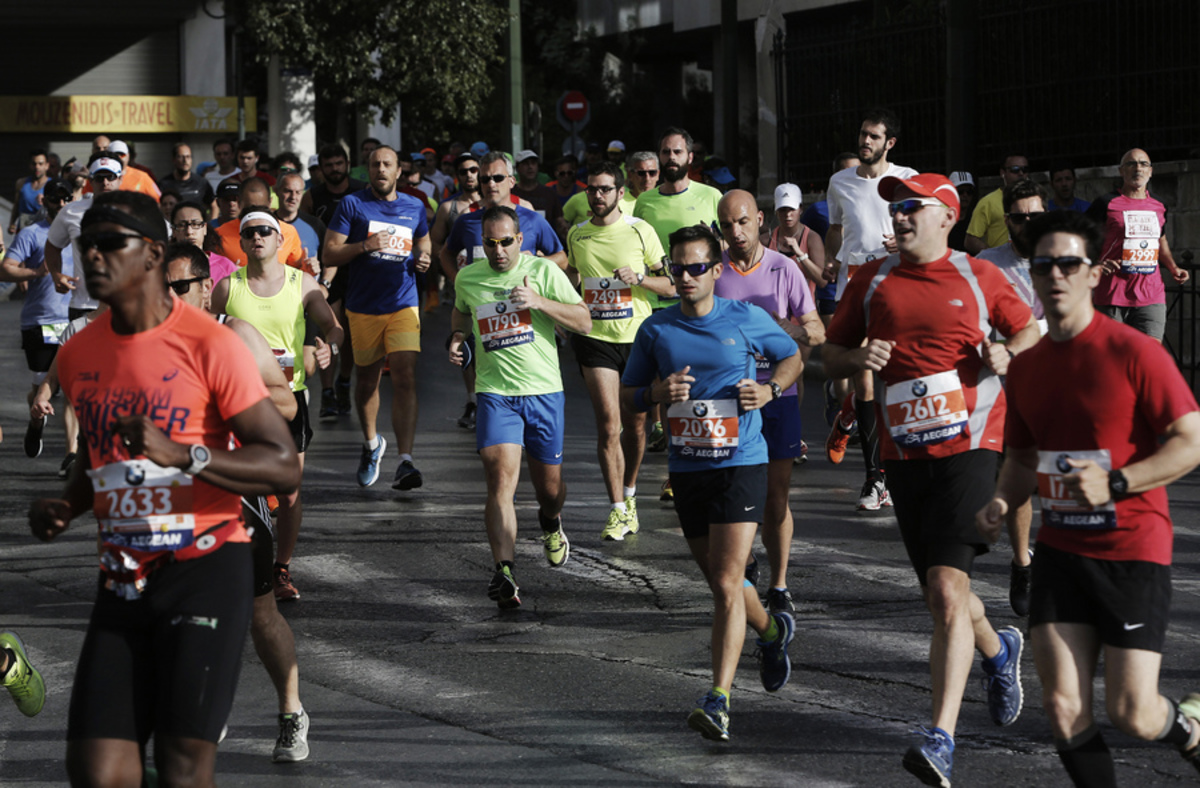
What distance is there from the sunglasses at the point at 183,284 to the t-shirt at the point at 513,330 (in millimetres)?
2185

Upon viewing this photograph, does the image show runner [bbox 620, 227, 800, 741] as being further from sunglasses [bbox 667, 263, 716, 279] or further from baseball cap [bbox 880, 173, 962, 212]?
baseball cap [bbox 880, 173, 962, 212]

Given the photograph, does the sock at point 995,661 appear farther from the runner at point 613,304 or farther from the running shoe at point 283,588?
the runner at point 613,304

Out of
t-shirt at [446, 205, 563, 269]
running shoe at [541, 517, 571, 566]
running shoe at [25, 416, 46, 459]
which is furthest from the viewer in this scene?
running shoe at [25, 416, 46, 459]

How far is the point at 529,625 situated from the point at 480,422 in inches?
45.4

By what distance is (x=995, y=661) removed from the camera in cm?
591

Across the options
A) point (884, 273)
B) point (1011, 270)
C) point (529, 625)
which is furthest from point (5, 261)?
point (884, 273)

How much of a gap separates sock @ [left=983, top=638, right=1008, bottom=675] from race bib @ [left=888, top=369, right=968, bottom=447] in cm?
77

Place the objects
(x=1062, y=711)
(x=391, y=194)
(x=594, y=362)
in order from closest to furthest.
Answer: (x=1062, y=711) < (x=594, y=362) < (x=391, y=194)

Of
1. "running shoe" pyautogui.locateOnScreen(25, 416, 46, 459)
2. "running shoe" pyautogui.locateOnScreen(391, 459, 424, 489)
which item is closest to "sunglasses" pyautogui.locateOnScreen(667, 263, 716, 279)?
"running shoe" pyautogui.locateOnScreen(391, 459, 424, 489)

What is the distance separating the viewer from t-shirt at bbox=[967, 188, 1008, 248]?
13383 millimetres

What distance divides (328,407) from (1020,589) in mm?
8299

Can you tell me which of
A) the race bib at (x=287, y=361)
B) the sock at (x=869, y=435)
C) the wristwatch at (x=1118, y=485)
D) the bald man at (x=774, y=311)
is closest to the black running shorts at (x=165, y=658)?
the wristwatch at (x=1118, y=485)

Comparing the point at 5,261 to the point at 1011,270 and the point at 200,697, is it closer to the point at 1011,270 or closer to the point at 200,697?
the point at 1011,270

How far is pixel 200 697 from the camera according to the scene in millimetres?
4145
